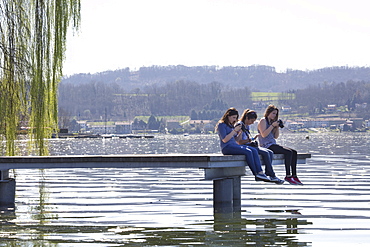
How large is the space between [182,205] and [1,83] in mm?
5038

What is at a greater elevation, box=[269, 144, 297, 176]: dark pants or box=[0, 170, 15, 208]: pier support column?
box=[269, 144, 297, 176]: dark pants

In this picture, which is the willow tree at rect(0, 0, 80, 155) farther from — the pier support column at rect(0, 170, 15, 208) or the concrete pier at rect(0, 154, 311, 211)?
the pier support column at rect(0, 170, 15, 208)

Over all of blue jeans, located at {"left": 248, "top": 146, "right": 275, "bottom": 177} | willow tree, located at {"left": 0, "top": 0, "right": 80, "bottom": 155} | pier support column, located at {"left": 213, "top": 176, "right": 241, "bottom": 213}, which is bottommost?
pier support column, located at {"left": 213, "top": 176, "right": 241, "bottom": 213}

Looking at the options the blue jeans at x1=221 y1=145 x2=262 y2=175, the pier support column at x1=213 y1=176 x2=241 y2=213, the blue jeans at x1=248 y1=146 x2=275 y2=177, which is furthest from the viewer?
the pier support column at x1=213 y1=176 x2=241 y2=213

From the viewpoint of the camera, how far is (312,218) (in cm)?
1430

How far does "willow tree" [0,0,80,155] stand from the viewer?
14.9 metres

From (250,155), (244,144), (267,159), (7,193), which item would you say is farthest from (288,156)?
(7,193)

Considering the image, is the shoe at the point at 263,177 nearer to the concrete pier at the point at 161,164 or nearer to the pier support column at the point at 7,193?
the concrete pier at the point at 161,164

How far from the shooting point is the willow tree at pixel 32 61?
586 inches

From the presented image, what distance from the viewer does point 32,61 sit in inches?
601

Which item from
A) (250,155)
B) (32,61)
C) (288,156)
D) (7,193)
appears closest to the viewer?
(250,155)

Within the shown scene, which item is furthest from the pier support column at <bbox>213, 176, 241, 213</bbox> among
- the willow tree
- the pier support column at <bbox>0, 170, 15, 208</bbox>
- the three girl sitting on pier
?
the pier support column at <bbox>0, 170, 15, 208</bbox>

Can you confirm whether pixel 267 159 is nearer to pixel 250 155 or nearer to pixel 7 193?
pixel 250 155

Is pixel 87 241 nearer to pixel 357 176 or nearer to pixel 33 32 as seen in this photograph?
pixel 33 32
